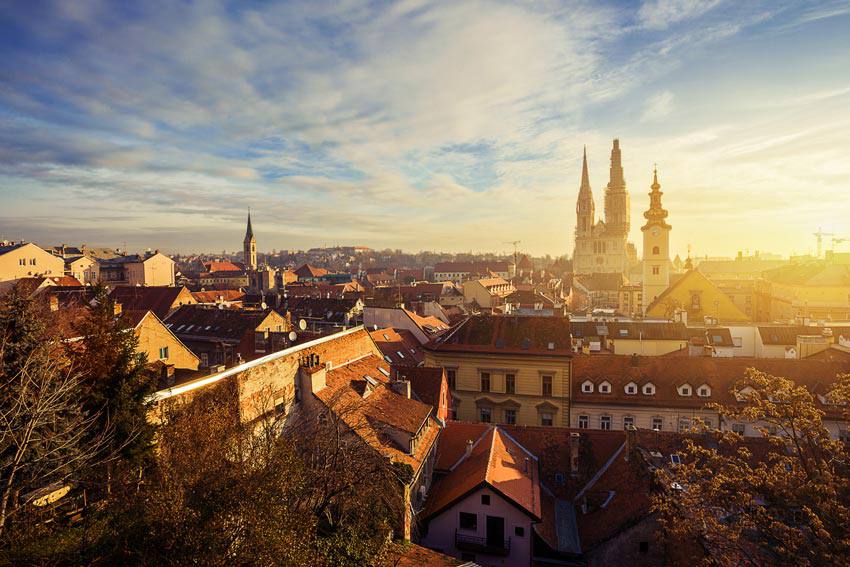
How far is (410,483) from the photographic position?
18.1m

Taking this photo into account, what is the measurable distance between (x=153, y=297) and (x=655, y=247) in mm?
61371

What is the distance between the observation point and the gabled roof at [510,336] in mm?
33562

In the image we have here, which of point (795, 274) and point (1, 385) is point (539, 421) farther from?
point (795, 274)

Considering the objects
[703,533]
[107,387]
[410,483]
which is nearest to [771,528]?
[703,533]

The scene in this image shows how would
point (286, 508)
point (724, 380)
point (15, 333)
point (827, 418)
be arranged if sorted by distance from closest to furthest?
point (286, 508), point (15, 333), point (827, 418), point (724, 380)

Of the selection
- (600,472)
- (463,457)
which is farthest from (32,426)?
(600,472)

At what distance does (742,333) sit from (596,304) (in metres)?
64.2

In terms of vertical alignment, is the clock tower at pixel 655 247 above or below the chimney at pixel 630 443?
above

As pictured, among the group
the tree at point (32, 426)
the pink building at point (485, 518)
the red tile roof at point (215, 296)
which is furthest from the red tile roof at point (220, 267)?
the pink building at point (485, 518)

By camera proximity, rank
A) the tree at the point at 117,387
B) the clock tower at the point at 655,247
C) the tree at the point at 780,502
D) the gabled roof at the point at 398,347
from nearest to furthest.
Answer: the tree at the point at 780,502 < the tree at the point at 117,387 < the gabled roof at the point at 398,347 < the clock tower at the point at 655,247

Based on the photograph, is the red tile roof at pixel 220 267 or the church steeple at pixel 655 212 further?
the red tile roof at pixel 220 267

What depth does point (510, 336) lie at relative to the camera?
3481cm

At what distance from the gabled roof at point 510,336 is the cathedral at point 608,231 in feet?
379

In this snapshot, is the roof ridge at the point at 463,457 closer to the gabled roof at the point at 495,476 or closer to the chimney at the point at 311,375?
the gabled roof at the point at 495,476
